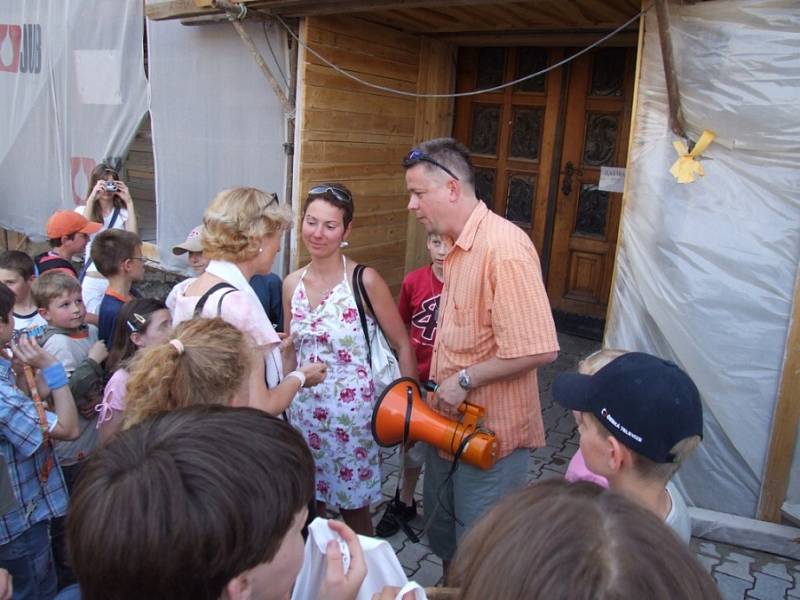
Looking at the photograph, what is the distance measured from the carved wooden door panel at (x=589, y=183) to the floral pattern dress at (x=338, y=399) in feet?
10.6

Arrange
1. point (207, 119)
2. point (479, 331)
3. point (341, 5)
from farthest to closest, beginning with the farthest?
1. point (207, 119)
2. point (341, 5)
3. point (479, 331)

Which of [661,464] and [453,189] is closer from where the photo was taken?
[661,464]

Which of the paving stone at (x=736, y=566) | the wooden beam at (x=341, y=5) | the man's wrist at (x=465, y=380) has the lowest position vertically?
the paving stone at (x=736, y=566)

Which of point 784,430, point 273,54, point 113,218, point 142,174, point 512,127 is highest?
point 273,54

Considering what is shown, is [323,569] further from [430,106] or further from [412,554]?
[430,106]

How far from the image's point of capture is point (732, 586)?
2.89 metres

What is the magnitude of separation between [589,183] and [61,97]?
4.92 metres

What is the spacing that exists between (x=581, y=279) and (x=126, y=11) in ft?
14.6

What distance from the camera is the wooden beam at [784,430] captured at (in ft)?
9.39

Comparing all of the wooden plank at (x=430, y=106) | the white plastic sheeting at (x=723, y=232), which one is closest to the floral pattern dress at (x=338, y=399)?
the white plastic sheeting at (x=723, y=232)

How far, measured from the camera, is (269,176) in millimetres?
4816

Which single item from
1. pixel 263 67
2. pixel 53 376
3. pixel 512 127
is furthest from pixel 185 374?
pixel 512 127

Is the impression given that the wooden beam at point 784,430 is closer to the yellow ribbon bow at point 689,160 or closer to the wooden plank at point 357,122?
the yellow ribbon bow at point 689,160


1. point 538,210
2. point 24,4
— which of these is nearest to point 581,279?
point 538,210
